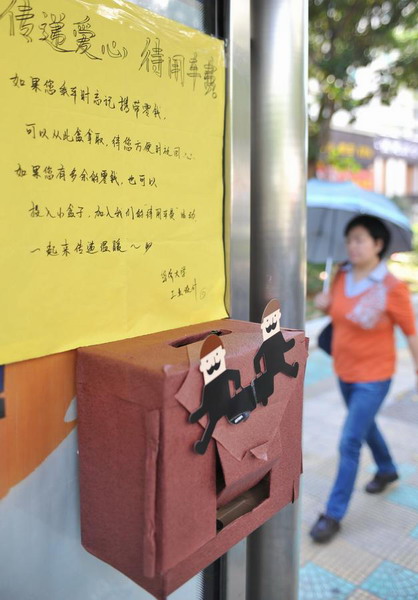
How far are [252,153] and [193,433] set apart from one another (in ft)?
3.20

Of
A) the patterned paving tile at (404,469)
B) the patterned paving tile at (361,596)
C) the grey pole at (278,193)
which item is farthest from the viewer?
the patterned paving tile at (404,469)

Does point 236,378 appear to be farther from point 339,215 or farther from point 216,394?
point 339,215

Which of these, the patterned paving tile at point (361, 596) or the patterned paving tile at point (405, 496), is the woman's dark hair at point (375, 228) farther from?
the patterned paving tile at point (361, 596)

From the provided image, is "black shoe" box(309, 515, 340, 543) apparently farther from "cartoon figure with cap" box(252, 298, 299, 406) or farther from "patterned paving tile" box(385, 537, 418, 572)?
"cartoon figure with cap" box(252, 298, 299, 406)

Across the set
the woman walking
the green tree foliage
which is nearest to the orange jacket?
the woman walking

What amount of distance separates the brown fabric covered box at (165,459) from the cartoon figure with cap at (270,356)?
19 millimetres

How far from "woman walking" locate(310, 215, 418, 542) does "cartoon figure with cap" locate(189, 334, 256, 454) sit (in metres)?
2.08

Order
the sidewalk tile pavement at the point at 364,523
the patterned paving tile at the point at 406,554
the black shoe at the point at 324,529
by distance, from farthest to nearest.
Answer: the black shoe at the point at 324,529 → the patterned paving tile at the point at 406,554 → the sidewalk tile pavement at the point at 364,523

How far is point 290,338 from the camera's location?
1358 millimetres

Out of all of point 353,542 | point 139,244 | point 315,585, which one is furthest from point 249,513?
point 353,542

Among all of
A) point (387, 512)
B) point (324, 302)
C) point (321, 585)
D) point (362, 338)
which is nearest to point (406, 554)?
point (387, 512)

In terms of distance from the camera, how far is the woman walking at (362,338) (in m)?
3.07

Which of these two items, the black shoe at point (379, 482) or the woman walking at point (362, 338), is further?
the black shoe at point (379, 482)

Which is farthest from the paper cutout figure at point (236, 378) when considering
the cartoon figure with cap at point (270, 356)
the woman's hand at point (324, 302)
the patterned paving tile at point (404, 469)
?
the patterned paving tile at point (404, 469)
